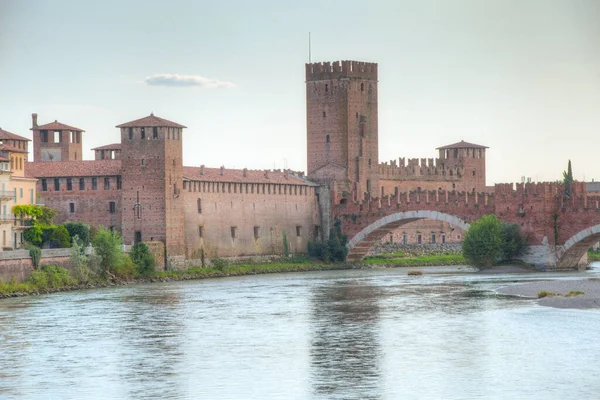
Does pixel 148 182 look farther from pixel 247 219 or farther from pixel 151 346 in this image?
pixel 151 346

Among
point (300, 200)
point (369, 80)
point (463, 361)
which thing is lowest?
point (463, 361)

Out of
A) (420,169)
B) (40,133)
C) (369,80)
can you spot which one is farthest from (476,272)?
(40,133)

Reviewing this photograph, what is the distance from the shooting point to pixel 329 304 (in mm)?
39625

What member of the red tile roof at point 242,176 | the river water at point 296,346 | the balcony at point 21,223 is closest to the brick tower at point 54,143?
the red tile roof at point 242,176

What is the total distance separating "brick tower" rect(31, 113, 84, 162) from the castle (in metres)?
0.05

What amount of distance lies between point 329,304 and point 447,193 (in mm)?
23100

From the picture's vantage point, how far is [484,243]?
180 ft

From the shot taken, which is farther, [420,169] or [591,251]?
[420,169]

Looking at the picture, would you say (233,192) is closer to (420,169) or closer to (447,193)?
(447,193)

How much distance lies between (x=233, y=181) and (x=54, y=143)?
51.4ft

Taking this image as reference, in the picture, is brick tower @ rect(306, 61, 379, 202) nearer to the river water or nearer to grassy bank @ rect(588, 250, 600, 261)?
grassy bank @ rect(588, 250, 600, 261)

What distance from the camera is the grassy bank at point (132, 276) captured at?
43.5m

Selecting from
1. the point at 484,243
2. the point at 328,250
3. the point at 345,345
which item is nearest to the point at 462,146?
the point at 328,250

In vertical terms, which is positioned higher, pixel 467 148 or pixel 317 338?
pixel 467 148
